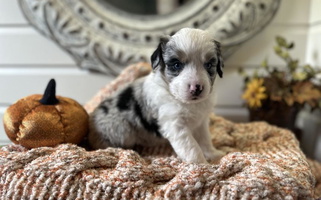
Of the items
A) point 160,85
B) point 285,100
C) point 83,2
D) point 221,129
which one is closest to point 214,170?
point 160,85

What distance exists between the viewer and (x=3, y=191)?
1054mm

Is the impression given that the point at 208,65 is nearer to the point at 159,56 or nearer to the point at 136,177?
the point at 159,56

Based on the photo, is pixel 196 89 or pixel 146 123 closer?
pixel 196 89

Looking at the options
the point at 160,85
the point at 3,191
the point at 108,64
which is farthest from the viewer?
the point at 108,64

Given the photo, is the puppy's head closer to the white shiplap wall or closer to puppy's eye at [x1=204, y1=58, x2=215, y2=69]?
puppy's eye at [x1=204, y1=58, x2=215, y2=69]

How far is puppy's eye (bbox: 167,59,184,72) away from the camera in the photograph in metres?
1.26

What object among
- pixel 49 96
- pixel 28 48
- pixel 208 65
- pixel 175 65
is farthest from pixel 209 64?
pixel 28 48

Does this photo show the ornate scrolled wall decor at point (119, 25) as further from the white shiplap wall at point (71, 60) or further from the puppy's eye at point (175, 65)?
the puppy's eye at point (175, 65)

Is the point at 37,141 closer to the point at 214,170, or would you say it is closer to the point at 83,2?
the point at 214,170

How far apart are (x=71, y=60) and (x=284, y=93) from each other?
1.76 metres

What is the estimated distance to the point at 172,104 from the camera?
1396mm

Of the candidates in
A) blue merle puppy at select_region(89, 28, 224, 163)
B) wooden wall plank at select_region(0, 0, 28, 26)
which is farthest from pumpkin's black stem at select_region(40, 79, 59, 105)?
wooden wall plank at select_region(0, 0, 28, 26)

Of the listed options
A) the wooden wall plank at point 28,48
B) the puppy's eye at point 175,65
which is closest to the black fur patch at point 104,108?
the puppy's eye at point 175,65

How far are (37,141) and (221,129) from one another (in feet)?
3.81
